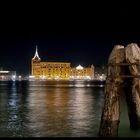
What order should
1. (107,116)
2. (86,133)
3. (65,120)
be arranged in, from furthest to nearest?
1. (65,120)
2. (86,133)
3. (107,116)

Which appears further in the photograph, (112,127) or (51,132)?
(51,132)

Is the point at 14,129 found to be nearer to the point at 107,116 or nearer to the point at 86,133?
the point at 86,133

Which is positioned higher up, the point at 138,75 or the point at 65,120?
the point at 138,75

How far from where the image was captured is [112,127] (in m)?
15.7

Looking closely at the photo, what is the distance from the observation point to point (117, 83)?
15797mm

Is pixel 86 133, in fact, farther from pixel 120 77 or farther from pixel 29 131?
pixel 120 77

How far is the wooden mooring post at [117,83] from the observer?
1557cm

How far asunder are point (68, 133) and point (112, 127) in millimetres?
4480

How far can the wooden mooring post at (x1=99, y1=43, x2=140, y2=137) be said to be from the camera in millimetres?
15570

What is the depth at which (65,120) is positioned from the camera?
25234 millimetres

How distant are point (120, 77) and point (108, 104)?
3.42 ft

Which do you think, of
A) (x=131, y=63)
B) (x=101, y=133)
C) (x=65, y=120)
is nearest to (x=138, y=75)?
(x=131, y=63)

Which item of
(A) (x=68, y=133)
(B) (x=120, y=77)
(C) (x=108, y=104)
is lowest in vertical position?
(A) (x=68, y=133)

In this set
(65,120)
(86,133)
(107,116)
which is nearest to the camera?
(107,116)
